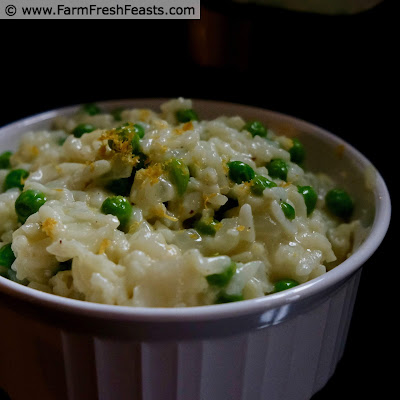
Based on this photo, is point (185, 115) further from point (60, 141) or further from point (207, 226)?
point (207, 226)

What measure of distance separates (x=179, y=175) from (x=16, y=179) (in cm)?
67

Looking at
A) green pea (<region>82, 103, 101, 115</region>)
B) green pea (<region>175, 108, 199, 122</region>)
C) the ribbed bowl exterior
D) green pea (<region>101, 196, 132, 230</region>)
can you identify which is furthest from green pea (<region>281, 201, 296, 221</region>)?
green pea (<region>82, 103, 101, 115</region>)

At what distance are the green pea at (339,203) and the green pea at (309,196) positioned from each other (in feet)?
0.35

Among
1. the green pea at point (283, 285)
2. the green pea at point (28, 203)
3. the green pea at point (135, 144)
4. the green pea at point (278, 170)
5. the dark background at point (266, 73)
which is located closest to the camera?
the green pea at point (283, 285)

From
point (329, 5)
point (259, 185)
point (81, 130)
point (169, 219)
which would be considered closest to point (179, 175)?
point (169, 219)

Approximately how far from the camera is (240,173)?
184 centimetres

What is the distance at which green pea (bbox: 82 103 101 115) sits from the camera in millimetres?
2577

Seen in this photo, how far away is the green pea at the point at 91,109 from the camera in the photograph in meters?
2.58

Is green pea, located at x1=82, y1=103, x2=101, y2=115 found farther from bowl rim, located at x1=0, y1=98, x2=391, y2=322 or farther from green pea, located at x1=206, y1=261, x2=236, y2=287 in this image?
green pea, located at x1=206, y1=261, x2=236, y2=287

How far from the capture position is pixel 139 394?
1522mm

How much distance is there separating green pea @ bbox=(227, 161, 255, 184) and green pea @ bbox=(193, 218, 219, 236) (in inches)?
7.3

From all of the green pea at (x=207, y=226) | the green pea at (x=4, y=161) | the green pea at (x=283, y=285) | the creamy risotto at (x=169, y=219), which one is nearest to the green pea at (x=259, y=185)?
the creamy risotto at (x=169, y=219)

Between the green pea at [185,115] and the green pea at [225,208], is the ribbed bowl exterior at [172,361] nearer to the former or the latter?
the green pea at [225,208]

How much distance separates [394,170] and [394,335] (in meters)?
0.71
